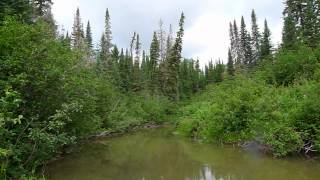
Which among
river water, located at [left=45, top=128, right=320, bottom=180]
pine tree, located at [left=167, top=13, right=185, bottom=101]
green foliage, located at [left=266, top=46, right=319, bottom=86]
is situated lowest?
river water, located at [left=45, top=128, right=320, bottom=180]

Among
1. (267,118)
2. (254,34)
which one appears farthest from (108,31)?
(267,118)

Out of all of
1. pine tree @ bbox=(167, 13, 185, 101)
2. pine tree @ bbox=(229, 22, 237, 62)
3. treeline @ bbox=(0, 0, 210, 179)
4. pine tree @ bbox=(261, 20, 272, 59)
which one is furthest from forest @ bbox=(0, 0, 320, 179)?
pine tree @ bbox=(229, 22, 237, 62)

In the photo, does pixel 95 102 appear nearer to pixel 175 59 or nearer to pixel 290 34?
pixel 290 34

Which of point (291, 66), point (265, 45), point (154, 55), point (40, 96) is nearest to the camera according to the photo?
point (40, 96)

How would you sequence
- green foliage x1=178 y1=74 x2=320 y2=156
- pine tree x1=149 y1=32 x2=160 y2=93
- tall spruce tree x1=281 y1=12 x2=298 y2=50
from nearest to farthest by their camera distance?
green foliage x1=178 y1=74 x2=320 y2=156 < tall spruce tree x1=281 y1=12 x2=298 y2=50 < pine tree x1=149 y1=32 x2=160 y2=93

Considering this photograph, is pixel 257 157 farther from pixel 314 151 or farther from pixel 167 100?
pixel 167 100

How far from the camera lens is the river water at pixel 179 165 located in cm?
1716

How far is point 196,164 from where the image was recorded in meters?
20.4

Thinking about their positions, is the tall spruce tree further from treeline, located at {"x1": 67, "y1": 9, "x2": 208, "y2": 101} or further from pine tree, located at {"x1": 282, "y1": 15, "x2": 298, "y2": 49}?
treeline, located at {"x1": 67, "y1": 9, "x2": 208, "y2": 101}

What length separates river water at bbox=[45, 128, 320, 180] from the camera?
17.2m

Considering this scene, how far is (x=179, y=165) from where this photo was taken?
20297 mm

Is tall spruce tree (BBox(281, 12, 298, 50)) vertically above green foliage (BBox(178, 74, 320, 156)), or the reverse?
tall spruce tree (BBox(281, 12, 298, 50))

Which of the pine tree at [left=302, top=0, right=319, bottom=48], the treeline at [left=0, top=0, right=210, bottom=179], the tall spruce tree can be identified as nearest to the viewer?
the treeline at [left=0, top=0, right=210, bottom=179]

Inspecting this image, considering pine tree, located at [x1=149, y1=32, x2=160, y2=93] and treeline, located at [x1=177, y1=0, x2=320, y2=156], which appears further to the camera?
pine tree, located at [x1=149, y1=32, x2=160, y2=93]
